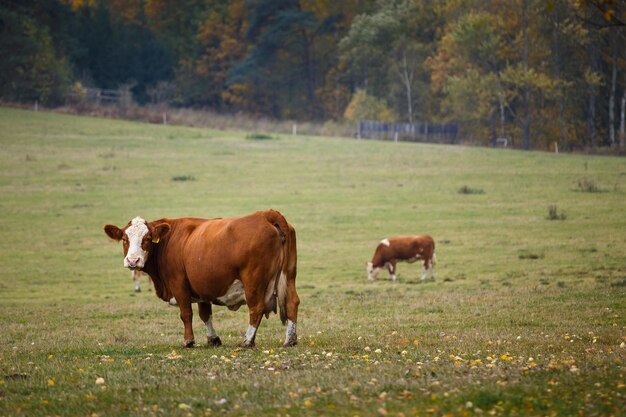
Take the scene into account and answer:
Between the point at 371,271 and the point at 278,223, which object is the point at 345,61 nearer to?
the point at 371,271

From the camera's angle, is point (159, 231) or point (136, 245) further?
point (159, 231)

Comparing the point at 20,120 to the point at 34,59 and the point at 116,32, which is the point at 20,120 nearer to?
the point at 34,59

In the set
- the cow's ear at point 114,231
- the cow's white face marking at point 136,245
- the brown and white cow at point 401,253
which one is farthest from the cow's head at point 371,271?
the cow's white face marking at point 136,245

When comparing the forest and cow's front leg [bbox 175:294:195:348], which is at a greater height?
the forest

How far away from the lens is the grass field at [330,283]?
9633mm

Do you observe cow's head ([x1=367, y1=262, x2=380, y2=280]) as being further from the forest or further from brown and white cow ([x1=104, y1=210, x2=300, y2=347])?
the forest

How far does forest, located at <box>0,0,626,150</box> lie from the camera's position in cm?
7625

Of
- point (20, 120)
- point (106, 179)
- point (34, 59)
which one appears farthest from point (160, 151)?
point (34, 59)

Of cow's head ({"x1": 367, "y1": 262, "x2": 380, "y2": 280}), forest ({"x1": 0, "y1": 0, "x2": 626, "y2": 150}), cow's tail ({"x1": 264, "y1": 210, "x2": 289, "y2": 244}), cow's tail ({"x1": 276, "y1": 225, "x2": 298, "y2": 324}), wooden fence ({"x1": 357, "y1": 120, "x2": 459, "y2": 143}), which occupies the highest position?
forest ({"x1": 0, "y1": 0, "x2": 626, "y2": 150})

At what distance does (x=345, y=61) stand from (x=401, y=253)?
70966mm

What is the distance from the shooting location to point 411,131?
274 feet

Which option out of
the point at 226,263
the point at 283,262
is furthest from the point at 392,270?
the point at 226,263

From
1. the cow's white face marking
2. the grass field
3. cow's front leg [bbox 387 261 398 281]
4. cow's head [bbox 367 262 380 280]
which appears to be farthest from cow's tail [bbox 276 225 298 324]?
cow's front leg [bbox 387 261 398 281]

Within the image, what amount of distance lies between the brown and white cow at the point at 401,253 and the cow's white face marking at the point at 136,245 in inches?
627
